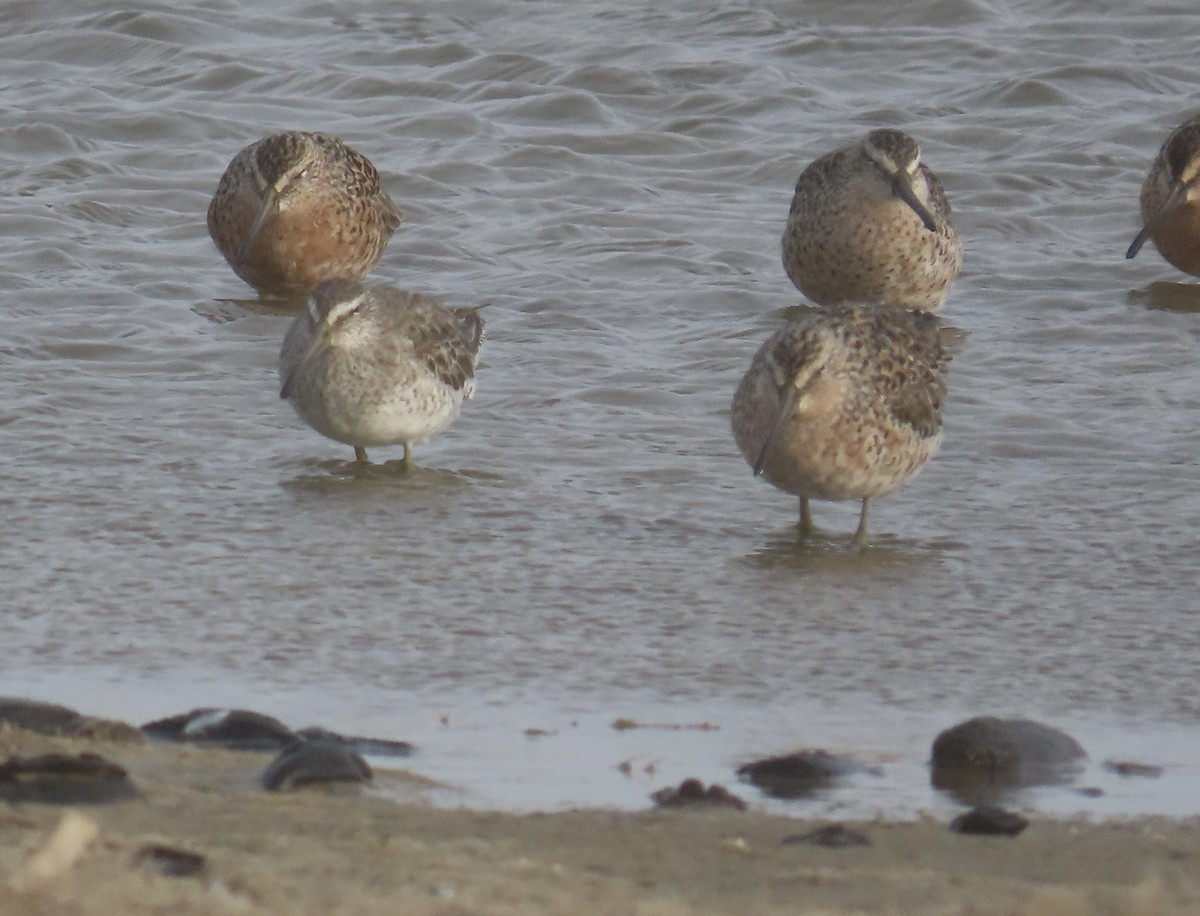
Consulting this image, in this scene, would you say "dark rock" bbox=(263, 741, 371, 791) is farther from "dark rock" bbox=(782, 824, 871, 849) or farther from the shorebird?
the shorebird

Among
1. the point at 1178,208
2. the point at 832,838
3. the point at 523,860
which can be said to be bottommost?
the point at 1178,208

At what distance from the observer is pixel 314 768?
468 cm

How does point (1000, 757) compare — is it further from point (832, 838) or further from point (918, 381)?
point (918, 381)

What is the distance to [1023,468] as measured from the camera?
8.42 m

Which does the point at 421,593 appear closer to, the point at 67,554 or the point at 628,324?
the point at 67,554

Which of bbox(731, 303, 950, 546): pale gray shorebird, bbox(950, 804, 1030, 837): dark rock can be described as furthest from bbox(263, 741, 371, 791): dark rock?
bbox(731, 303, 950, 546): pale gray shorebird

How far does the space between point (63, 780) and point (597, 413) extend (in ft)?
16.2

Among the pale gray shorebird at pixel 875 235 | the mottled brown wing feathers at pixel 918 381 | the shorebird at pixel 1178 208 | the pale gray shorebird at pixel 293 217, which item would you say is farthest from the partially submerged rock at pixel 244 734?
the shorebird at pixel 1178 208

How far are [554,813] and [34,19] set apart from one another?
44.7ft

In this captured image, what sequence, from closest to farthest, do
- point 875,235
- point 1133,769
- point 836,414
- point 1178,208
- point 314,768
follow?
point 314,768 < point 1133,769 < point 836,414 < point 875,235 < point 1178,208

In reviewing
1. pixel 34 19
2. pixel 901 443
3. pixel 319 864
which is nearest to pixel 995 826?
pixel 319 864

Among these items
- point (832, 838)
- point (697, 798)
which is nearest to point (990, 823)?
point (832, 838)

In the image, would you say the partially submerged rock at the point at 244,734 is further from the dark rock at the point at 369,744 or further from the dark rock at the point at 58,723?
the dark rock at the point at 58,723

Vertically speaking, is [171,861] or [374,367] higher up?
[171,861]
